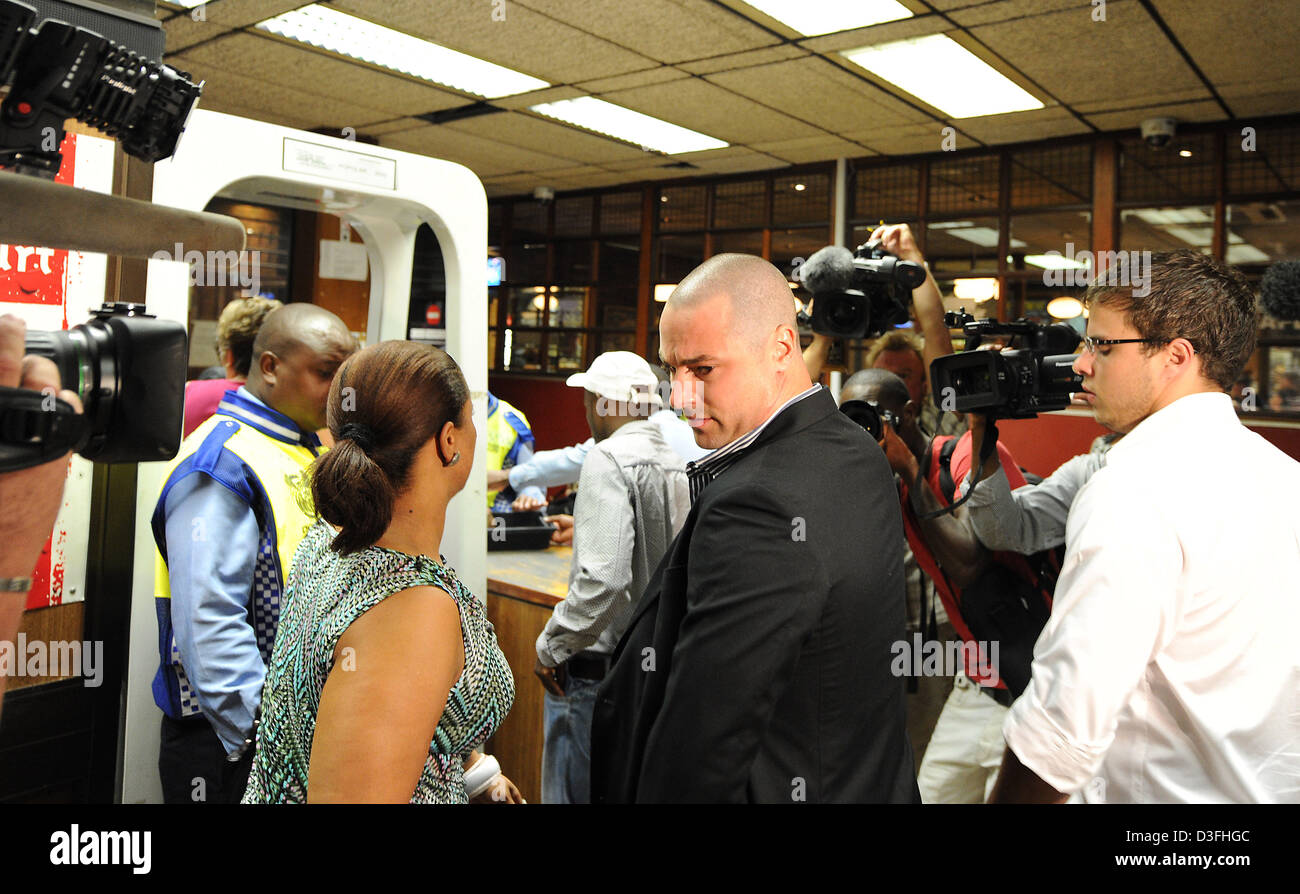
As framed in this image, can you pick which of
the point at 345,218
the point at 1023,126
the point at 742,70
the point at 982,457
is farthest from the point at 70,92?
the point at 1023,126

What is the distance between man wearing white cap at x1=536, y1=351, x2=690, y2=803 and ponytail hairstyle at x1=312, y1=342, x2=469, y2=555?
970 millimetres

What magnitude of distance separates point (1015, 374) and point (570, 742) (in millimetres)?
1392

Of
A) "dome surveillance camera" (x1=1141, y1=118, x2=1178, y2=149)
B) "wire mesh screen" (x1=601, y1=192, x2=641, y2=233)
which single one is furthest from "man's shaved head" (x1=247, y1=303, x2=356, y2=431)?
"wire mesh screen" (x1=601, y1=192, x2=641, y2=233)

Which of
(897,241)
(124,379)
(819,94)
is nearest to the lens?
(124,379)

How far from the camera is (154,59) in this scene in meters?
0.95

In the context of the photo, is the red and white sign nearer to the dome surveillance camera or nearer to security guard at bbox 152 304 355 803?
security guard at bbox 152 304 355 803

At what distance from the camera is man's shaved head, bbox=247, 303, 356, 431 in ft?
6.29

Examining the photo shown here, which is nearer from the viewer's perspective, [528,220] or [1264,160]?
[1264,160]

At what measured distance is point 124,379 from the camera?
914mm

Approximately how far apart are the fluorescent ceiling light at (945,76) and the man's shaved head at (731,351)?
3.17m

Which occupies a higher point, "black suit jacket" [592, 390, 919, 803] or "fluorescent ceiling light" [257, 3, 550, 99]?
"fluorescent ceiling light" [257, 3, 550, 99]

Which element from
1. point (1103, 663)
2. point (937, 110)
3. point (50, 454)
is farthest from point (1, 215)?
point (937, 110)

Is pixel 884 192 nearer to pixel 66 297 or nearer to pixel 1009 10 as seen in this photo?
pixel 1009 10
